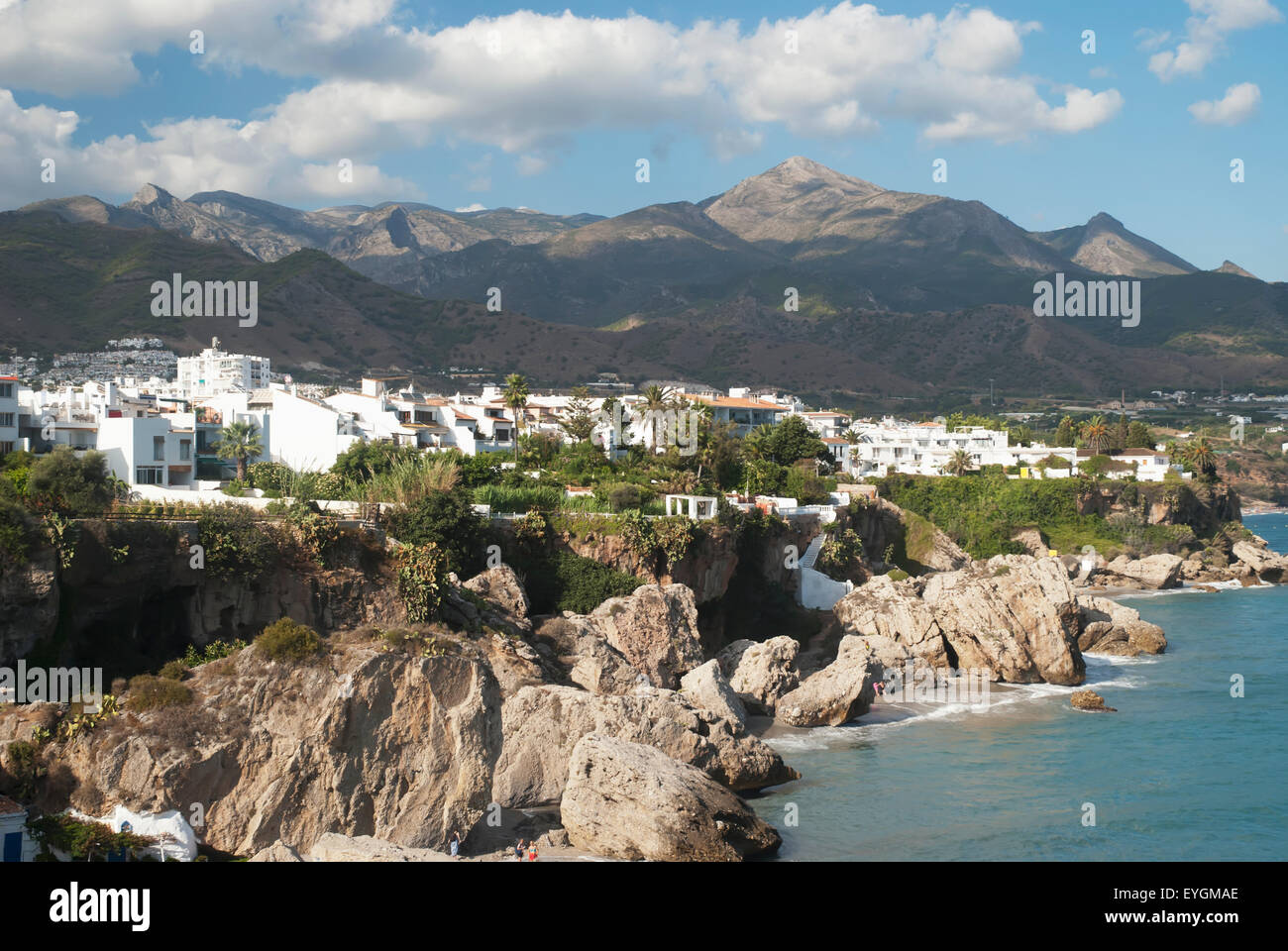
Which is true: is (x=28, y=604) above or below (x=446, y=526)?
below

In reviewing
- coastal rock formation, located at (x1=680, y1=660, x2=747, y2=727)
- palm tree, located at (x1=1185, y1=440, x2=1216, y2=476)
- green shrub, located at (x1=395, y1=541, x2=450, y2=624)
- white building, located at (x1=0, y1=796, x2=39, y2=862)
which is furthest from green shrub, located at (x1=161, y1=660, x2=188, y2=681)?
palm tree, located at (x1=1185, y1=440, x2=1216, y2=476)

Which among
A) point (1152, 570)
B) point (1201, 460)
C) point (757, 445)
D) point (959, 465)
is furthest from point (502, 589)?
point (1201, 460)

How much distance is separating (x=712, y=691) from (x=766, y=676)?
4.93 meters

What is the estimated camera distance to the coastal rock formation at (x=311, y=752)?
18.7m

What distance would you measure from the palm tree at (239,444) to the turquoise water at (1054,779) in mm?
25233

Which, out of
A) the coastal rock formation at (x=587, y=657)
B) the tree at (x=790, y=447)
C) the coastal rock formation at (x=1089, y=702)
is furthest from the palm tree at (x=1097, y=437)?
the coastal rock formation at (x=587, y=657)

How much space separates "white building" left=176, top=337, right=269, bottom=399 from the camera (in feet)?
284

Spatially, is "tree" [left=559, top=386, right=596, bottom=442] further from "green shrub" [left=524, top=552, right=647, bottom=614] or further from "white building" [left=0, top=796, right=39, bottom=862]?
"white building" [left=0, top=796, right=39, bottom=862]

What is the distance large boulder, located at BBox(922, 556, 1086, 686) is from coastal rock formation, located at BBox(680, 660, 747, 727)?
40.7 ft

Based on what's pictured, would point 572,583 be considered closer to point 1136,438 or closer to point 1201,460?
point 1201,460

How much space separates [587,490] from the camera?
44.3 meters

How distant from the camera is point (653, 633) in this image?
1350 inches

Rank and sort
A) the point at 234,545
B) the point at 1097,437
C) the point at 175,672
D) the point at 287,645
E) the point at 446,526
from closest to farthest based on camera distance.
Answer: the point at 287,645
the point at 175,672
the point at 234,545
the point at 446,526
the point at 1097,437
